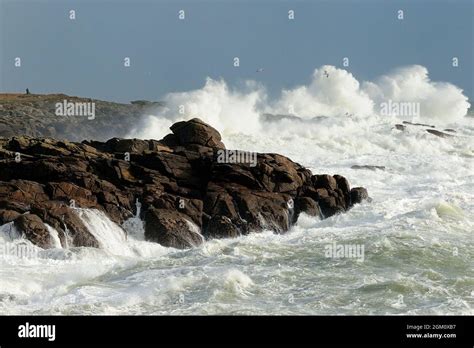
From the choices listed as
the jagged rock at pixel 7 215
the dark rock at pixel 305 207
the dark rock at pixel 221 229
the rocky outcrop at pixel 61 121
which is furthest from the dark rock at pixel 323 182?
the rocky outcrop at pixel 61 121

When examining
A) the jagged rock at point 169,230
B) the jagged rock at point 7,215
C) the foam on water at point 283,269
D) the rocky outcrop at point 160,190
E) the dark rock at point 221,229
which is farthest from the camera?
the dark rock at point 221,229

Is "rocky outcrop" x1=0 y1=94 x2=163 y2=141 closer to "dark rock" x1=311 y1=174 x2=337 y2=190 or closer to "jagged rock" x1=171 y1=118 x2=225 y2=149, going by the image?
"jagged rock" x1=171 y1=118 x2=225 y2=149

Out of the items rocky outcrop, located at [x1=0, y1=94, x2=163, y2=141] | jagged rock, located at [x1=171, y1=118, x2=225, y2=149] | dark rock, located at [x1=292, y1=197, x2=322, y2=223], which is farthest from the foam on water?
rocky outcrop, located at [x1=0, y1=94, x2=163, y2=141]

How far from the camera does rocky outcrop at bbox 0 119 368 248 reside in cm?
1988

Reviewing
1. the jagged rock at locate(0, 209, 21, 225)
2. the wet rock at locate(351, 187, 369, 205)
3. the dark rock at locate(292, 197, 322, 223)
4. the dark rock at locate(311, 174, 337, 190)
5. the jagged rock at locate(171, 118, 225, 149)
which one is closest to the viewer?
the jagged rock at locate(0, 209, 21, 225)

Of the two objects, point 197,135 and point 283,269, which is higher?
point 197,135

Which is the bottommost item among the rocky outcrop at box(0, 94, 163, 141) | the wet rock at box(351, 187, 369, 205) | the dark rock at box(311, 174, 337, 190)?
the wet rock at box(351, 187, 369, 205)

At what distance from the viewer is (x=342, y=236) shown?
2105 cm

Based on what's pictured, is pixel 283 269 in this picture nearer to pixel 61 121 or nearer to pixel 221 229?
pixel 221 229

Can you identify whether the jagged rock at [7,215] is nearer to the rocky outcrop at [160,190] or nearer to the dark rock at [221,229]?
the rocky outcrop at [160,190]

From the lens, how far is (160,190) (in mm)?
22234

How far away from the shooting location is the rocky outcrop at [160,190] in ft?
65.2

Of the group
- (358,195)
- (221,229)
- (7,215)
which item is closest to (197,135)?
(358,195)
